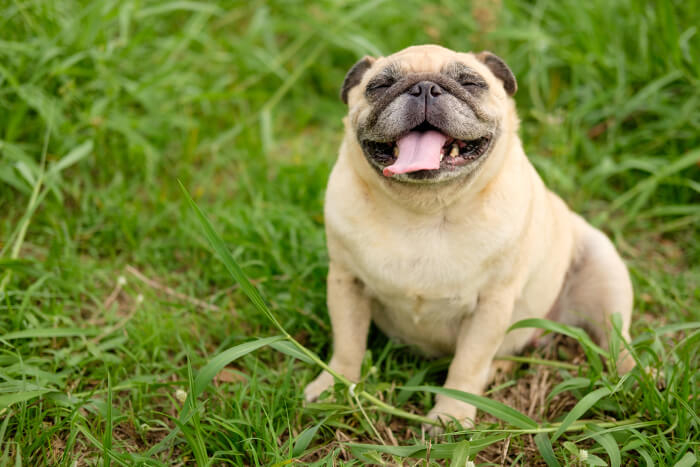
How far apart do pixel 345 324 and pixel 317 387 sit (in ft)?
1.19

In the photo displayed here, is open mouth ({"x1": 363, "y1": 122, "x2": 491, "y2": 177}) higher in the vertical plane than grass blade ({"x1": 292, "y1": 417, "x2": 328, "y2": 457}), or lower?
higher

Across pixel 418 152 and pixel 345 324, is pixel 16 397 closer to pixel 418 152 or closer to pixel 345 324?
pixel 345 324

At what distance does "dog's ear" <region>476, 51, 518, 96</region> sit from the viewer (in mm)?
3074

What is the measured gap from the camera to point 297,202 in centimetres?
450

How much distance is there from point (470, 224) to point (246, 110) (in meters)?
2.88

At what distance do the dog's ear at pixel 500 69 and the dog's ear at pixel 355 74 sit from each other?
54 centimetres

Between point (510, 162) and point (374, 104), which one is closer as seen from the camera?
point (374, 104)

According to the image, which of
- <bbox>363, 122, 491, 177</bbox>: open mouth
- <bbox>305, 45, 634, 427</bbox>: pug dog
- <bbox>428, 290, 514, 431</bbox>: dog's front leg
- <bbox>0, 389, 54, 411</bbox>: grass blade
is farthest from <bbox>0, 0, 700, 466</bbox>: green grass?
<bbox>363, 122, 491, 177</bbox>: open mouth

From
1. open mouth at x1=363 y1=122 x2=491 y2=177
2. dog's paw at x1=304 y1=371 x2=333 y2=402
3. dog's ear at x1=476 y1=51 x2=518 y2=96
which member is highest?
dog's ear at x1=476 y1=51 x2=518 y2=96

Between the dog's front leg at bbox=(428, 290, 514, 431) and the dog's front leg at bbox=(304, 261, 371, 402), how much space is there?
0.47m

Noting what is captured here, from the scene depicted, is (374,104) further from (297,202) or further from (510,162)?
(297,202)

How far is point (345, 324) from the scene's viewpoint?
3.20 meters

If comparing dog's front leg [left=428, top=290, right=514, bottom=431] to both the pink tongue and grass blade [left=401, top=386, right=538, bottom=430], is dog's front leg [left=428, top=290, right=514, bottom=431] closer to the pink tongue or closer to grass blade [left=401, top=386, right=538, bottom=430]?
grass blade [left=401, top=386, right=538, bottom=430]

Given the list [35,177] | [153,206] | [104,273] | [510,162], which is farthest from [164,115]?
[510,162]
